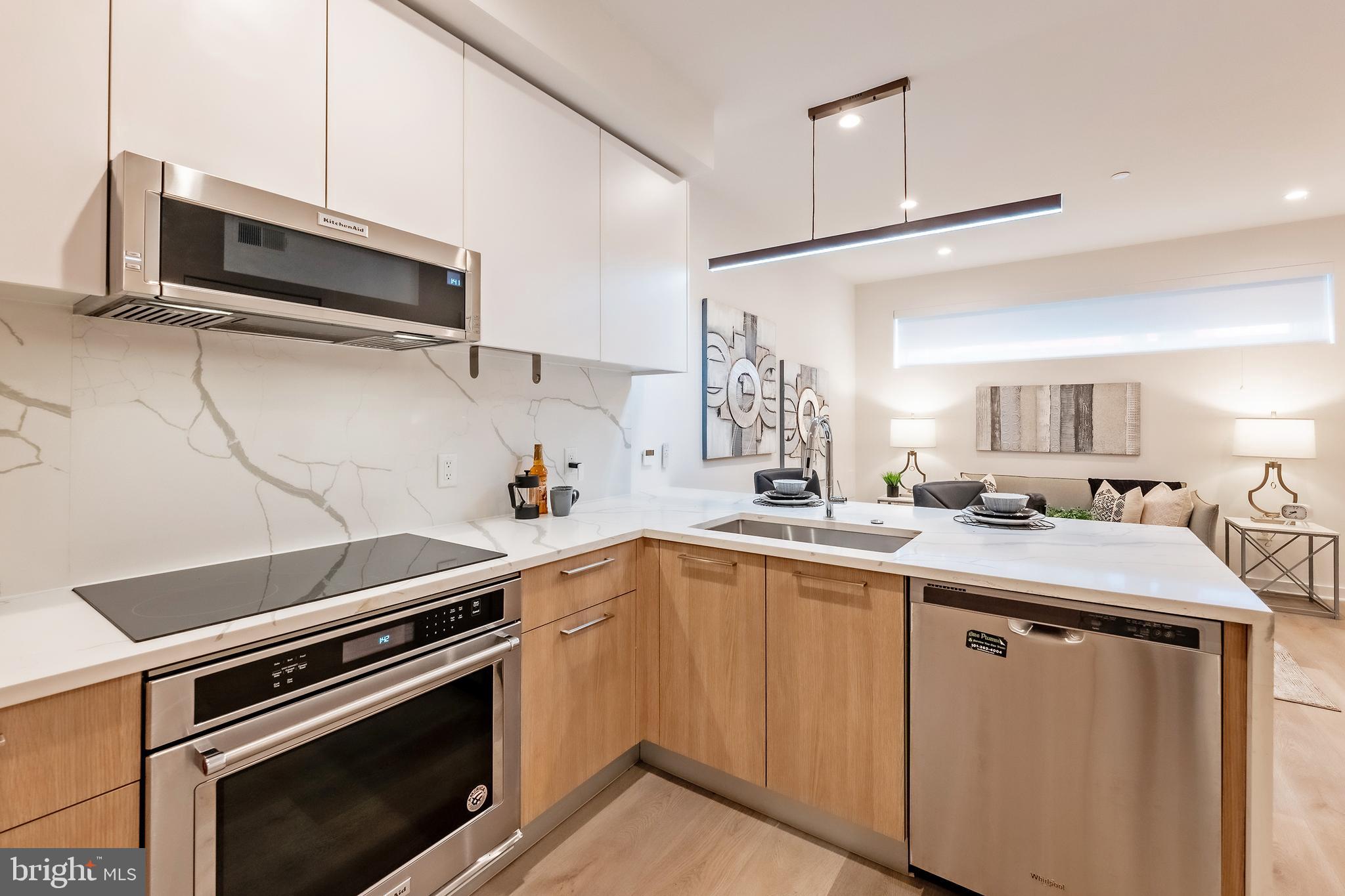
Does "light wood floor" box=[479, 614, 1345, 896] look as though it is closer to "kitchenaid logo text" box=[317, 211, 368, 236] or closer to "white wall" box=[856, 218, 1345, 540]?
"kitchenaid logo text" box=[317, 211, 368, 236]

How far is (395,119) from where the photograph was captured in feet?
5.14

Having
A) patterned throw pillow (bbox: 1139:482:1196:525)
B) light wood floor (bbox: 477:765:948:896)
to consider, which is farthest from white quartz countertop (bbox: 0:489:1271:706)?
patterned throw pillow (bbox: 1139:482:1196:525)

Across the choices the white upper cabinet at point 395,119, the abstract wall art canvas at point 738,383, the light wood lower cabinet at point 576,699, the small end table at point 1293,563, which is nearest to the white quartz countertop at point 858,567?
the light wood lower cabinet at point 576,699

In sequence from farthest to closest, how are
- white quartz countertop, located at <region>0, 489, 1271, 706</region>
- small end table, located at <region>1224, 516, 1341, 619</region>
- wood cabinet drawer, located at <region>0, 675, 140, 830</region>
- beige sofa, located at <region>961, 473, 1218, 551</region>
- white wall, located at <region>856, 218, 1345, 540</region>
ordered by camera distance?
beige sofa, located at <region>961, 473, 1218, 551</region> < white wall, located at <region>856, 218, 1345, 540</region> < small end table, located at <region>1224, 516, 1341, 619</region> < white quartz countertop, located at <region>0, 489, 1271, 706</region> < wood cabinet drawer, located at <region>0, 675, 140, 830</region>

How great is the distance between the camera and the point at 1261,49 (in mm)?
2312

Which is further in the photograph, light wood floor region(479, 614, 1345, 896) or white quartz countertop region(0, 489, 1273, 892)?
light wood floor region(479, 614, 1345, 896)

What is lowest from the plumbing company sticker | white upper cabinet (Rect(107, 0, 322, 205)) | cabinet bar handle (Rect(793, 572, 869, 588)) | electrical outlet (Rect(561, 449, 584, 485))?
the plumbing company sticker

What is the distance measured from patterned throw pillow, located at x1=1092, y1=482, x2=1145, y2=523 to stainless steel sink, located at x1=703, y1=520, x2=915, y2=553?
3299mm

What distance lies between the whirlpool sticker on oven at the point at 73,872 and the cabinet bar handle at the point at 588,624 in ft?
3.09

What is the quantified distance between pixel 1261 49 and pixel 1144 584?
2.47 meters

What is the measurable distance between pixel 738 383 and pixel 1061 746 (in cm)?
275

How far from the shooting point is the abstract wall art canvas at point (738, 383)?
11.6ft

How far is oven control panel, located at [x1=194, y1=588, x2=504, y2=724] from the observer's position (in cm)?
103

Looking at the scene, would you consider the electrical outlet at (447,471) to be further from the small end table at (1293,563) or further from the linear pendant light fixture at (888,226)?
the small end table at (1293,563)
